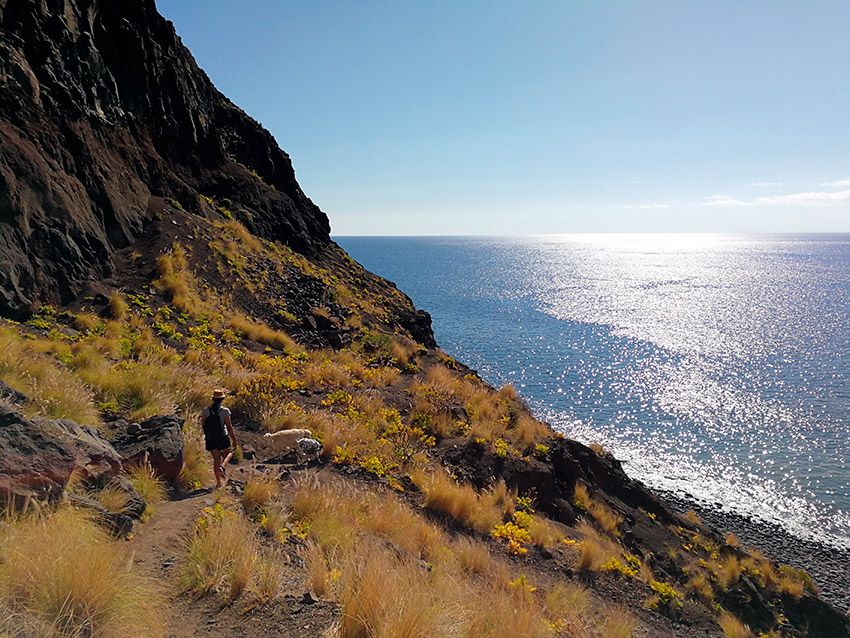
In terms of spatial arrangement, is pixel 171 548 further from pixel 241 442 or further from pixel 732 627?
pixel 732 627

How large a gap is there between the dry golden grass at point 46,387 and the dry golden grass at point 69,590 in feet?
11.2

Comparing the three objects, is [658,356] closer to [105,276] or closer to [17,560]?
[105,276]

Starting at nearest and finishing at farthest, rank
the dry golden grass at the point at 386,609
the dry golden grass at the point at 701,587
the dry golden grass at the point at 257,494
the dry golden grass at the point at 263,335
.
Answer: the dry golden grass at the point at 386,609
the dry golden grass at the point at 257,494
the dry golden grass at the point at 701,587
the dry golden grass at the point at 263,335

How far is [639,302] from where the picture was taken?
83.4m

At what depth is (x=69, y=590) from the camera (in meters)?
3.23

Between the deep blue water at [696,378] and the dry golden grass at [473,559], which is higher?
the dry golden grass at [473,559]

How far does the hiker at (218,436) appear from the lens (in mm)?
6980

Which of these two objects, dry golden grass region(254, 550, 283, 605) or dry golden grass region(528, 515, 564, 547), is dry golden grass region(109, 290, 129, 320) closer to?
dry golden grass region(254, 550, 283, 605)

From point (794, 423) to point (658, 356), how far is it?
17.8 meters

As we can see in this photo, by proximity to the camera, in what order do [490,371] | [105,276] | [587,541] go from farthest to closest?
1. [490,371]
2. [105,276]
3. [587,541]

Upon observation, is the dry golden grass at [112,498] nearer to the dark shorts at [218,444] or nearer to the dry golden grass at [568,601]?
the dark shorts at [218,444]

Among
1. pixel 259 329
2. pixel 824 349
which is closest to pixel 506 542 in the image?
pixel 259 329

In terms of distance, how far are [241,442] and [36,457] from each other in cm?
508

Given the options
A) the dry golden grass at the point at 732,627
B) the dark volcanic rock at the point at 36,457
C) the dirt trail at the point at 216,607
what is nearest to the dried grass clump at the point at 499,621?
the dirt trail at the point at 216,607
